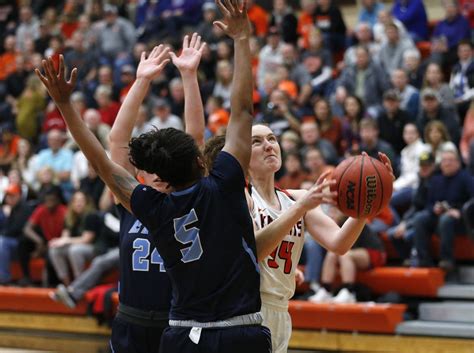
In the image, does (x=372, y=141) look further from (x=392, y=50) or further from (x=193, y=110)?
(x=193, y=110)

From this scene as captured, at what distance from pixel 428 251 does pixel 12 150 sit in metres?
7.59

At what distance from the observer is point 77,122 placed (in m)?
4.14

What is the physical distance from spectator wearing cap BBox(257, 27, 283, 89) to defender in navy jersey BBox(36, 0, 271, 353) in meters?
9.33

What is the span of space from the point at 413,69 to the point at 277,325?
759cm

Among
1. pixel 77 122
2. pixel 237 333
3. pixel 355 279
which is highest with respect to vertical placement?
pixel 77 122

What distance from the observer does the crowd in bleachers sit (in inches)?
389

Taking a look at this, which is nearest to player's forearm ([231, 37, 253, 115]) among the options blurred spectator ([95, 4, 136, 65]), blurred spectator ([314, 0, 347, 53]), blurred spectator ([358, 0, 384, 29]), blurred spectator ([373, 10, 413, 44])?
blurred spectator ([373, 10, 413, 44])

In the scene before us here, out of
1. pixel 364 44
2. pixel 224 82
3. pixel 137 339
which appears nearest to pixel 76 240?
pixel 224 82

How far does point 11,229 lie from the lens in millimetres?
12188

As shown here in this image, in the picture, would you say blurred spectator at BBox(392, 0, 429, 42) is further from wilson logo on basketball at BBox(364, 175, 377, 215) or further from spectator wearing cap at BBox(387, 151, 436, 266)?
wilson logo on basketball at BBox(364, 175, 377, 215)

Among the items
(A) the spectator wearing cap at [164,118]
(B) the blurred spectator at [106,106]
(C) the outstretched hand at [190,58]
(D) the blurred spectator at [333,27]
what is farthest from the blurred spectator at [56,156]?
(C) the outstretched hand at [190,58]

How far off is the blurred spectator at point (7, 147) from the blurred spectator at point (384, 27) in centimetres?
560

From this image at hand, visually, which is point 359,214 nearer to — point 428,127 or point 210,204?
point 210,204

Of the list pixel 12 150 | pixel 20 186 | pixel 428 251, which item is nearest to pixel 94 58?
pixel 12 150
